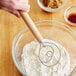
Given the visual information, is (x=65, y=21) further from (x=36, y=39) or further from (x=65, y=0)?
(x=36, y=39)

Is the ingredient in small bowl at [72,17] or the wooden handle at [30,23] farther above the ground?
the ingredient in small bowl at [72,17]

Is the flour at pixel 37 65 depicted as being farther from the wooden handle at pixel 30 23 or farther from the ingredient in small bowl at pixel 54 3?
the ingredient in small bowl at pixel 54 3

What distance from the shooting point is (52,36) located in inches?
44.2

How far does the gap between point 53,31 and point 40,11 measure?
0.12 metres

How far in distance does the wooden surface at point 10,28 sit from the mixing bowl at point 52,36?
0.04 m

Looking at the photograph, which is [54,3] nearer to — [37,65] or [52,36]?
[52,36]

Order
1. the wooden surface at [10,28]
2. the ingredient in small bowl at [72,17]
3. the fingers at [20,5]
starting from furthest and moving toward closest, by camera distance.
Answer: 1. the ingredient in small bowl at [72,17]
2. the wooden surface at [10,28]
3. the fingers at [20,5]

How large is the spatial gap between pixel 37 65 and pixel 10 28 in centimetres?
22

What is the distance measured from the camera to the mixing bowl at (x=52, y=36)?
3.55 feet

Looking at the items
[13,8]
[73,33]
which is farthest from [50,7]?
[13,8]

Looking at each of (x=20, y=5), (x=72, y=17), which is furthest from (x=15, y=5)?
(x=72, y=17)

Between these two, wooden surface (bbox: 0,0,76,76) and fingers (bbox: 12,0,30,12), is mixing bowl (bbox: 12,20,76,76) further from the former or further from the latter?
fingers (bbox: 12,0,30,12)

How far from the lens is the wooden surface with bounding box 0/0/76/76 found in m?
1.07

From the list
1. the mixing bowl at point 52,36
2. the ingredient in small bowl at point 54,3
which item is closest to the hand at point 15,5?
the mixing bowl at point 52,36
